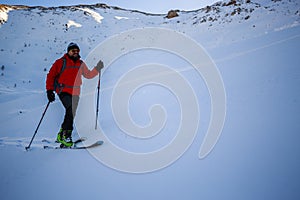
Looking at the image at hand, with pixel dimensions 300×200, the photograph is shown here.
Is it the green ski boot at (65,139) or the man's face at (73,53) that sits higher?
the man's face at (73,53)

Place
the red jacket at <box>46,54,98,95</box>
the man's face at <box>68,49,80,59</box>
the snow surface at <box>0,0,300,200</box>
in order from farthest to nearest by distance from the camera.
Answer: the man's face at <box>68,49,80,59</box> < the red jacket at <box>46,54,98,95</box> < the snow surface at <box>0,0,300,200</box>

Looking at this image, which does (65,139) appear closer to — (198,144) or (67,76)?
(67,76)

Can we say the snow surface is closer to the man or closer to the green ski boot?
the green ski boot

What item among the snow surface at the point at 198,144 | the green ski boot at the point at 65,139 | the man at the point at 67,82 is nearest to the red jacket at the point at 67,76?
the man at the point at 67,82

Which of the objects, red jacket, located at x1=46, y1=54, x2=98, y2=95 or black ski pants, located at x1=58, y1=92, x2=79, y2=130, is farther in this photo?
black ski pants, located at x1=58, y1=92, x2=79, y2=130

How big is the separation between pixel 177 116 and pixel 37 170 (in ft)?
9.68

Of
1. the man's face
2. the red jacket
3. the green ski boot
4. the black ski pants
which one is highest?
the man's face

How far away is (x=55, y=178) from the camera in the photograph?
2.91m

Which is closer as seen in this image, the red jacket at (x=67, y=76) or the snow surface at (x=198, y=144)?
the snow surface at (x=198, y=144)

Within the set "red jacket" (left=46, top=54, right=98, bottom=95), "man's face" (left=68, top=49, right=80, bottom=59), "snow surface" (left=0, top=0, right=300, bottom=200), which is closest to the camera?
"snow surface" (left=0, top=0, right=300, bottom=200)

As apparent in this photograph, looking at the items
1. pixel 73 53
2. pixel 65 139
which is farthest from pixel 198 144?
pixel 73 53

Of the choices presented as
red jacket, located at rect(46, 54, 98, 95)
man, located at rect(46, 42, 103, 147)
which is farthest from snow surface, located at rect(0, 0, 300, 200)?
red jacket, located at rect(46, 54, 98, 95)

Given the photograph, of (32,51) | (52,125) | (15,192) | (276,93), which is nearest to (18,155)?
(15,192)

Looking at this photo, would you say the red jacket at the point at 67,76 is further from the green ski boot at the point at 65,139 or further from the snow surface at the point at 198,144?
the snow surface at the point at 198,144
